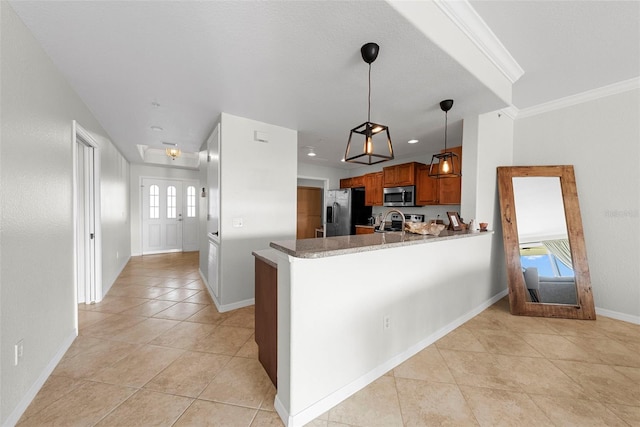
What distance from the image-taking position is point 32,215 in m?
1.63

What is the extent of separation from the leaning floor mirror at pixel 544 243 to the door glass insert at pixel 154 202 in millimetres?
7281

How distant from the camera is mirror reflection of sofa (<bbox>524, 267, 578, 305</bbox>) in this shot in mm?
2832

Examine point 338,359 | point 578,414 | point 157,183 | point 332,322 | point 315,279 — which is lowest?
point 578,414

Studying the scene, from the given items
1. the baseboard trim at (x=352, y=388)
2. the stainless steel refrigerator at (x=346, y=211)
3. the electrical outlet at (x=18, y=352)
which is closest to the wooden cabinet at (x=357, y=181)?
the stainless steel refrigerator at (x=346, y=211)

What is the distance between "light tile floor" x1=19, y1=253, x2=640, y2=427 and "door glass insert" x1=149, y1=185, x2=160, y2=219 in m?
4.21

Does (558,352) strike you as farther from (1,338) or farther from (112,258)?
(112,258)

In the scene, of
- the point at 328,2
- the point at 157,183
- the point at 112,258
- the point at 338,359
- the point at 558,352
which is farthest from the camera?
the point at 157,183

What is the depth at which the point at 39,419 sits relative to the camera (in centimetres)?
143

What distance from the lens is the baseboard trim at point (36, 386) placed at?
139 centimetres

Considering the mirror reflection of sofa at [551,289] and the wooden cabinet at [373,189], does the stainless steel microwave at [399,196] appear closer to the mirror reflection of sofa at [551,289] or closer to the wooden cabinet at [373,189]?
the wooden cabinet at [373,189]

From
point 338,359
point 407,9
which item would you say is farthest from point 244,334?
point 407,9

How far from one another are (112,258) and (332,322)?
4.18 meters

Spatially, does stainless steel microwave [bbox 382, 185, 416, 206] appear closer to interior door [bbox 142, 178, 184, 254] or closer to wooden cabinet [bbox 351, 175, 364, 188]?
wooden cabinet [bbox 351, 175, 364, 188]

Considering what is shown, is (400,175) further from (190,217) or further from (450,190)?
(190,217)
